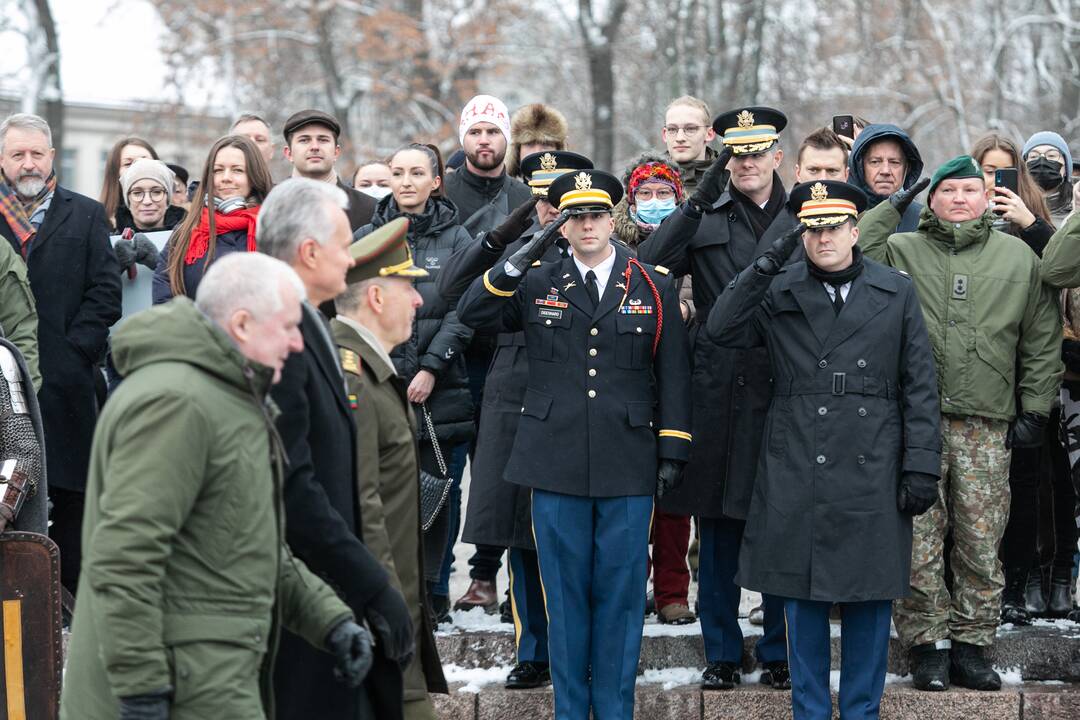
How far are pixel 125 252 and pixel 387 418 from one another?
137 inches

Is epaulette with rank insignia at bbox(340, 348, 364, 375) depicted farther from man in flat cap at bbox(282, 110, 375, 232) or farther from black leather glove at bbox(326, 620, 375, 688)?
man in flat cap at bbox(282, 110, 375, 232)

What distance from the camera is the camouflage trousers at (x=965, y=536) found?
6.37 metres

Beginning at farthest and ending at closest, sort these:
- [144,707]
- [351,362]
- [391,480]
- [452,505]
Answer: [452,505], [391,480], [351,362], [144,707]

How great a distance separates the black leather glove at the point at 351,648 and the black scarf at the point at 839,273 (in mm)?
2819

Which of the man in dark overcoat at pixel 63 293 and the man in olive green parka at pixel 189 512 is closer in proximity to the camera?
the man in olive green parka at pixel 189 512

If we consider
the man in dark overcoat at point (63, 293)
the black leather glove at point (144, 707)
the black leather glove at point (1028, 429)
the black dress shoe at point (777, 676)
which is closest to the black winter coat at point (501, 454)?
the black dress shoe at point (777, 676)

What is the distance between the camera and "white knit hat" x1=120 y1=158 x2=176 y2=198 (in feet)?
26.2

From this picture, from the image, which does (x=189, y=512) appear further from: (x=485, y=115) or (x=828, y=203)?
(x=485, y=115)

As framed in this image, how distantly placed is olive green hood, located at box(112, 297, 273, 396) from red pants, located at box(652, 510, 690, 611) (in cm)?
369

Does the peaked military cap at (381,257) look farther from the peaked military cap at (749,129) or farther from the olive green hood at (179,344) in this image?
the peaked military cap at (749,129)

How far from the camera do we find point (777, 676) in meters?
6.57

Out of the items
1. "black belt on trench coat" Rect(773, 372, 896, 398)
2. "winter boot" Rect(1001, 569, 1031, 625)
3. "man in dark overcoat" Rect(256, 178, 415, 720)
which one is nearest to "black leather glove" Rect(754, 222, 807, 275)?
"black belt on trench coat" Rect(773, 372, 896, 398)

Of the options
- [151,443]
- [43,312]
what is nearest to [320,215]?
[151,443]

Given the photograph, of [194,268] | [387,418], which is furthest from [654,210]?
[387,418]
